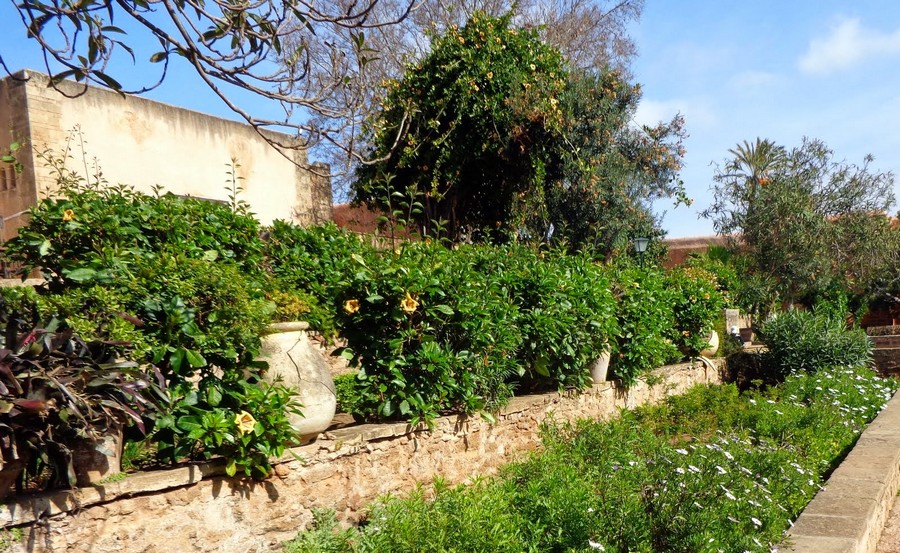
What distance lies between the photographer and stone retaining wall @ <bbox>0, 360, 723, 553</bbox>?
9.44 feet

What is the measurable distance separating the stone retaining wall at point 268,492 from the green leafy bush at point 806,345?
6.90 m

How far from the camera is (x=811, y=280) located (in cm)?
1456

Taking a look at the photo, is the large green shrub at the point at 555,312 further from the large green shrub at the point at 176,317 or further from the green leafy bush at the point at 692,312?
A: the green leafy bush at the point at 692,312

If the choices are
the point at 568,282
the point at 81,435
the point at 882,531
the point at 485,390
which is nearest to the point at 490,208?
the point at 568,282

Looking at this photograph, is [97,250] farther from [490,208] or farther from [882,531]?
[490,208]

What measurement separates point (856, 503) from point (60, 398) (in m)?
4.58

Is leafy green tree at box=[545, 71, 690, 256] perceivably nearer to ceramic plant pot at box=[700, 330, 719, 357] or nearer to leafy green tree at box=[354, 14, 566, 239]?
leafy green tree at box=[354, 14, 566, 239]

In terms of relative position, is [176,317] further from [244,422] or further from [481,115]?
[481,115]

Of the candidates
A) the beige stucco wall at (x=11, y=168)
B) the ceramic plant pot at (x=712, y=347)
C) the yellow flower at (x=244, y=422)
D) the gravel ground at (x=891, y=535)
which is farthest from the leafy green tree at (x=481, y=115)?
the yellow flower at (x=244, y=422)

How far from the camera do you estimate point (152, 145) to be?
10.7m

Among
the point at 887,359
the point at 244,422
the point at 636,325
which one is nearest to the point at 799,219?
the point at 887,359

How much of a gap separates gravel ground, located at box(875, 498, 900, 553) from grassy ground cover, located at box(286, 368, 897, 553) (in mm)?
525

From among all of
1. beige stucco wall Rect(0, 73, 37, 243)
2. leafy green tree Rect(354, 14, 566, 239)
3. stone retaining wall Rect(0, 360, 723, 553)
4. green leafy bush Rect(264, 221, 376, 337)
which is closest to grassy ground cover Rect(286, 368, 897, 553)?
stone retaining wall Rect(0, 360, 723, 553)

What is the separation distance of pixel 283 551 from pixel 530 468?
2.05 m
